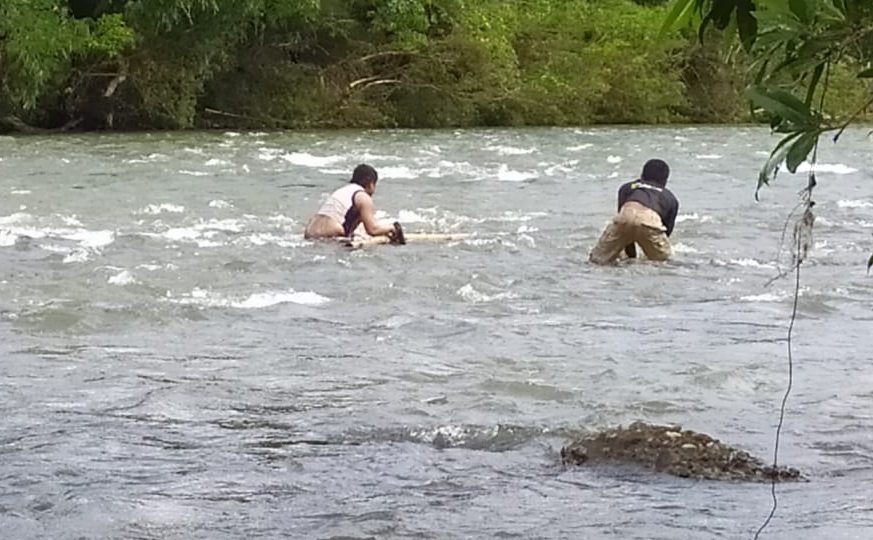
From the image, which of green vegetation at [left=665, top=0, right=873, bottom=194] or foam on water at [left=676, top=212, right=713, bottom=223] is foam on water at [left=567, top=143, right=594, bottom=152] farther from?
green vegetation at [left=665, top=0, right=873, bottom=194]

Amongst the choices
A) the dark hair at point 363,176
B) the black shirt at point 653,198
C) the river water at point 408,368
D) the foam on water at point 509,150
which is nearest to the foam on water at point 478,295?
the river water at point 408,368

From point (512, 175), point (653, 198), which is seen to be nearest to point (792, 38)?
point (653, 198)

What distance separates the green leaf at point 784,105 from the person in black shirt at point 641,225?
1020 centimetres

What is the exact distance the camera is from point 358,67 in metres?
36.2

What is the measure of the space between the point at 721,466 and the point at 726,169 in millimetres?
16967

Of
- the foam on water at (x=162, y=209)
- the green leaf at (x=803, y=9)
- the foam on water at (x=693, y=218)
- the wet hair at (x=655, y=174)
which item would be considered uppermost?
the green leaf at (x=803, y=9)

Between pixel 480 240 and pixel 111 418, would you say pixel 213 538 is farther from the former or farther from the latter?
pixel 480 240

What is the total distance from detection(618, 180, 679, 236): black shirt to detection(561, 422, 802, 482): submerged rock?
6368 millimetres

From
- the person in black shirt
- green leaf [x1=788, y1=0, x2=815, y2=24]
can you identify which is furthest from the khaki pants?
green leaf [x1=788, y1=0, x2=815, y2=24]

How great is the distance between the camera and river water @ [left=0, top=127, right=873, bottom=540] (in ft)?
19.2

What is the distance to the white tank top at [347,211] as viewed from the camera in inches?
556

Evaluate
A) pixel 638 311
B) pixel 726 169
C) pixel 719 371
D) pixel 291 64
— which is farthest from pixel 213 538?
pixel 291 64

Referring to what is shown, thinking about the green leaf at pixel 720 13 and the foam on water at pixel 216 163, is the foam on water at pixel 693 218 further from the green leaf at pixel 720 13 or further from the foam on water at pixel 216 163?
the green leaf at pixel 720 13

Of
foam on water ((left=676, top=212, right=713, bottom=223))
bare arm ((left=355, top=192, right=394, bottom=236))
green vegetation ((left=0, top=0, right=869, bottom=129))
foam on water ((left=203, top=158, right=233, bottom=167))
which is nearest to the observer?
bare arm ((left=355, top=192, right=394, bottom=236))
